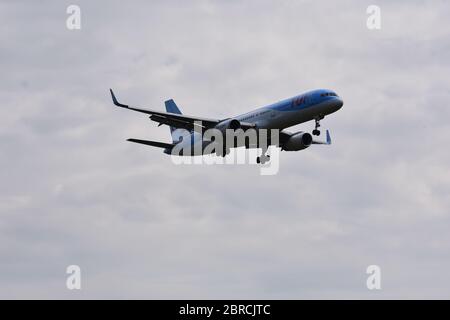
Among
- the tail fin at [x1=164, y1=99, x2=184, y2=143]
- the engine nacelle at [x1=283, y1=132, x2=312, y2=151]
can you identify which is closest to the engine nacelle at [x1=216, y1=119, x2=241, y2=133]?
the engine nacelle at [x1=283, y1=132, x2=312, y2=151]

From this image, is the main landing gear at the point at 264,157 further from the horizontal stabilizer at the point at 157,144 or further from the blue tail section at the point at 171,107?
the blue tail section at the point at 171,107

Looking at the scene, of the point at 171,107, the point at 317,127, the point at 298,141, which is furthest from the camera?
the point at 171,107

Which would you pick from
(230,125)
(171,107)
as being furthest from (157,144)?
(171,107)

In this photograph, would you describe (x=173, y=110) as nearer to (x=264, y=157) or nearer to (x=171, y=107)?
(x=171, y=107)

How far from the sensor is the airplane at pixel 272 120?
228 ft

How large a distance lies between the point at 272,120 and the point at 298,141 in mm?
7003

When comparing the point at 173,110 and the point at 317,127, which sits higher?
the point at 173,110

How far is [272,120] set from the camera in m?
71.8

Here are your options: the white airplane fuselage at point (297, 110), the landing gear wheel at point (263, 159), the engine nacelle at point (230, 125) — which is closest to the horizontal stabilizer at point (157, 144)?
the landing gear wheel at point (263, 159)

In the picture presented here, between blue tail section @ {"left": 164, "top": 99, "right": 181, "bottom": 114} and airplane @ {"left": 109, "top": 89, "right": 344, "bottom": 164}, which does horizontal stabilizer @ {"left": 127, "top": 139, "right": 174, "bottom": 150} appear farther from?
blue tail section @ {"left": 164, "top": 99, "right": 181, "bottom": 114}
